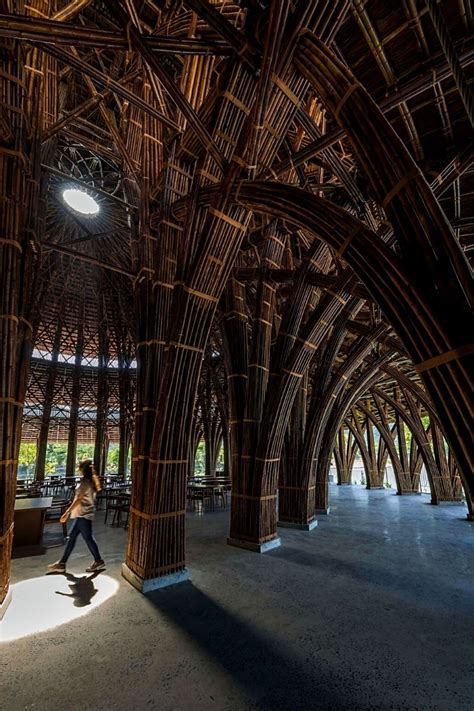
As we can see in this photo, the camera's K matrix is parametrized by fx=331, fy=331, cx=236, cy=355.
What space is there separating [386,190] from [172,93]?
11.5ft

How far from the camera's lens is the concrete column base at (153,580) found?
5.29 meters

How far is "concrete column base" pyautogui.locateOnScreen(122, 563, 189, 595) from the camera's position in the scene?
5.29 meters

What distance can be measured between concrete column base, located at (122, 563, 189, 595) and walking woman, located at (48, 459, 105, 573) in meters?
0.71

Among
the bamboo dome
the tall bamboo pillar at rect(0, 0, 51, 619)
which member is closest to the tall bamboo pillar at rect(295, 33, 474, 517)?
the bamboo dome

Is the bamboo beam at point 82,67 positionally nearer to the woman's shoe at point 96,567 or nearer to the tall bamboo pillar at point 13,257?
the tall bamboo pillar at point 13,257

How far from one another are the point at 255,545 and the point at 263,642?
3.72 m

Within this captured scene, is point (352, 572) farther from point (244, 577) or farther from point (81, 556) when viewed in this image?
point (81, 556)

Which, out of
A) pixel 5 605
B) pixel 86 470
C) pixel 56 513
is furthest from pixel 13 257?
pixel 56 513

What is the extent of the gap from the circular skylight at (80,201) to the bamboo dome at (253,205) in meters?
4.01

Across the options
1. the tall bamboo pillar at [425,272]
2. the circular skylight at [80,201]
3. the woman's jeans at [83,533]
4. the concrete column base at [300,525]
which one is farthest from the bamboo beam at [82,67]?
the concrete column base at [300,525]

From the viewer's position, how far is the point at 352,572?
6316 mm

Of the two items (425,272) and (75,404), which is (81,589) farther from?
(75,404)

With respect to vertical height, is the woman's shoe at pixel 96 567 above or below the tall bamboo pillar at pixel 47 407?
below

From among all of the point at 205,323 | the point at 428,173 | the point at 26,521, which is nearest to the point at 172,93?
the point at 205,323
